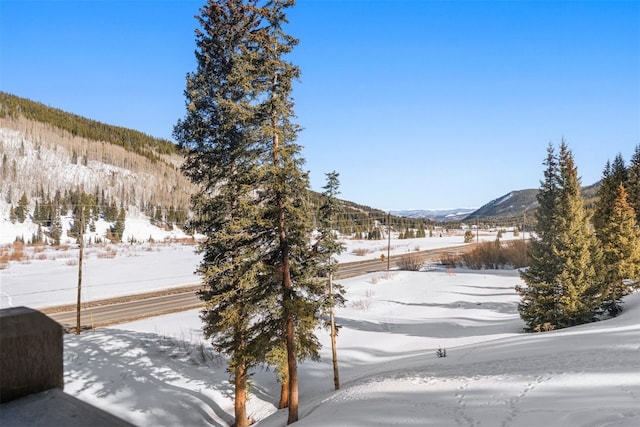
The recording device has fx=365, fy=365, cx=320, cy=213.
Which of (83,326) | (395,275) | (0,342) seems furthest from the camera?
(395,275)

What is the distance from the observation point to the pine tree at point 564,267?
1652 centimetres

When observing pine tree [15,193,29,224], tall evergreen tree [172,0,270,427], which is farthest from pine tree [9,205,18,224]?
tall evergreen tree [172,0,270,427]

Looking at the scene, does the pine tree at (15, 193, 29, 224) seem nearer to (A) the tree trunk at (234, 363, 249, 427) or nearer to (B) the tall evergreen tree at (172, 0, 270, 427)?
(B) the tall evergreen tree at (172, 0, 270, 427)

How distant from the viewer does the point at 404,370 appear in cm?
1111

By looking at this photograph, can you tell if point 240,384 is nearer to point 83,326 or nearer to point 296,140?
point 296,140

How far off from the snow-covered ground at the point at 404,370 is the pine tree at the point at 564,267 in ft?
6.29

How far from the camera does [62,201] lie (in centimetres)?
7144

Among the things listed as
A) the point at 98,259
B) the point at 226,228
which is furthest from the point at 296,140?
the point at 98,259

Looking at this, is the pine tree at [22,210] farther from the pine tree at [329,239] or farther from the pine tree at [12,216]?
the pine tree at [329,239]

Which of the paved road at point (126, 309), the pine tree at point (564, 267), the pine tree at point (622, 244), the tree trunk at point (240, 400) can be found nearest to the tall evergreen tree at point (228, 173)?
the tree trunk at point (240, 400)

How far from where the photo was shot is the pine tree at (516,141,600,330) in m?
16.5

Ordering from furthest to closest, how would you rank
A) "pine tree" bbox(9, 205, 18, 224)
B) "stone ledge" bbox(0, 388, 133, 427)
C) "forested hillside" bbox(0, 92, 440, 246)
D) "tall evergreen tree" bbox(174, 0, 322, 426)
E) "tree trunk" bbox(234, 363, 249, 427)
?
"forested hillside" bbox(0, 92, 440, 246)
"pine tree" bbox(9, 205, 18, 224)
"tree trunk" bbox(234, 363, 249, 427)
"tall evergreen tree" bbox(174, 0, 322, 426)
"stone ledge" bbox(0, 388, 133, 427)

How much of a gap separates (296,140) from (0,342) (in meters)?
9.88

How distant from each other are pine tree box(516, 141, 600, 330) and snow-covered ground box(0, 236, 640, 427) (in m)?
1.92
